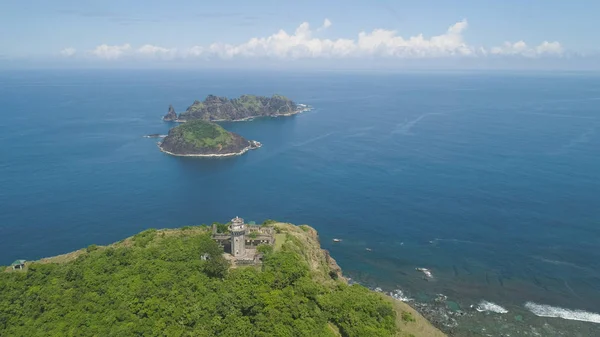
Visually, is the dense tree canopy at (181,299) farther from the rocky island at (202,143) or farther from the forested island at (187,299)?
the rocky island at (202,143)

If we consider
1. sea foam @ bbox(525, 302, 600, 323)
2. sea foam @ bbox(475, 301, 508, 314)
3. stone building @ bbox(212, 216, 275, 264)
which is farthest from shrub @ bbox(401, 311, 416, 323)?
sea foam @ bbox(525, 302, 600, 323)

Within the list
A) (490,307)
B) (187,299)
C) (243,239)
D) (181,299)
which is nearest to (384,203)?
(490,307)

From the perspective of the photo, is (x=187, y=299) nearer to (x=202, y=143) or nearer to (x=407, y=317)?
(x=407, y=317)

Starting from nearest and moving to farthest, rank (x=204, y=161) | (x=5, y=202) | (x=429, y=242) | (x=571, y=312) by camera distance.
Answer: (x=571, y=312)
(x=429, y=242)
(x=5, y=202)
(x=204, y=161)

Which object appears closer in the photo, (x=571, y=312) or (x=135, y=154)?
(x=571, y=312)

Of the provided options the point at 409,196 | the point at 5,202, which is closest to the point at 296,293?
the point at 409,196

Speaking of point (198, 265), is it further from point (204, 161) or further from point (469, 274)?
point (204, 161)

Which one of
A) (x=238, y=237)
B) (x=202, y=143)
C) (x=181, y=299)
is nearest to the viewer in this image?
(x=181, y=299)
